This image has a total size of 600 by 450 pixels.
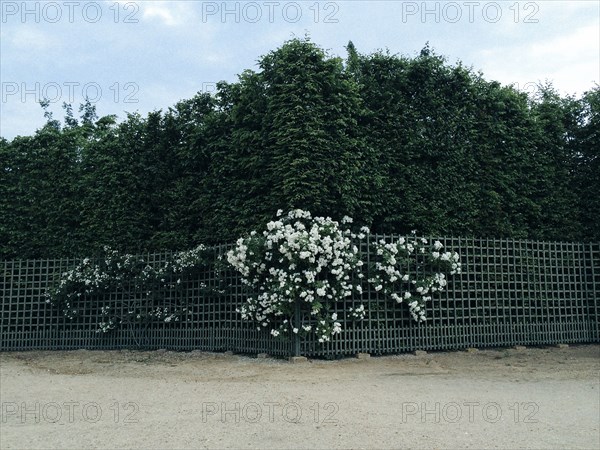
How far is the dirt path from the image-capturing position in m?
5.56

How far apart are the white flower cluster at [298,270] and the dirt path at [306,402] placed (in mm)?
789

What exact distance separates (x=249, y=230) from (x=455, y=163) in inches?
182

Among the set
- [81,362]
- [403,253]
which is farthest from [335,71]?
[81,362]

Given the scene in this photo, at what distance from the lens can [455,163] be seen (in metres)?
11.8

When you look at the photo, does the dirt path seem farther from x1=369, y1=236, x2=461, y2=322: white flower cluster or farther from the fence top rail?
the fence top rail

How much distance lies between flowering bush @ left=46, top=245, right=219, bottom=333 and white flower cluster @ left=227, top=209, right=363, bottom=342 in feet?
5.13

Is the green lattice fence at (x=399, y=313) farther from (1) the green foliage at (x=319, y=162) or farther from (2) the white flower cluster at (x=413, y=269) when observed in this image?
(1) the green foliage at (x=319, y=162)

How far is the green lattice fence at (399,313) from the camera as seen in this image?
1055cm

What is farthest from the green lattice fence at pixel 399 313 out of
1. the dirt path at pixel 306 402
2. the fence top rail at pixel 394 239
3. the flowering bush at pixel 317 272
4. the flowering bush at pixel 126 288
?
the dirt path at pixel 306 402

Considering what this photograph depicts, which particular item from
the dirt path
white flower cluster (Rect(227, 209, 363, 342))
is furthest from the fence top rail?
the dirt path

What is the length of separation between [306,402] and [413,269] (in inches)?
180

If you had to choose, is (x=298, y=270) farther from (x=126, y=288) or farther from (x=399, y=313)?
(x=126, y=288)

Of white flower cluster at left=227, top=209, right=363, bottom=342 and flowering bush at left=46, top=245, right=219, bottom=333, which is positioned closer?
white flower cluster at left=227, top=209, right=363, bottom=342

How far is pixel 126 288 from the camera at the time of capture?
12.5m
